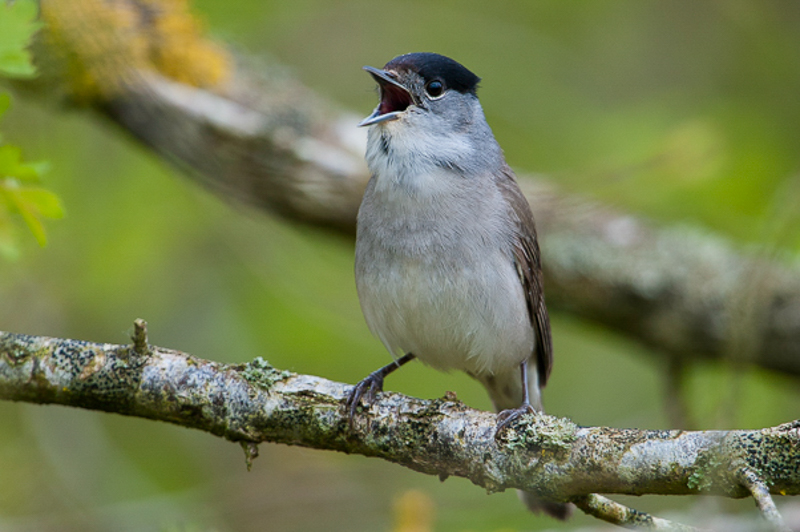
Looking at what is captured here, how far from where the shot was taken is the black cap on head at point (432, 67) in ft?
14.7

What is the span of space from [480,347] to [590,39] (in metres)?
5.45

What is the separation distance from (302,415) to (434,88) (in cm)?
215

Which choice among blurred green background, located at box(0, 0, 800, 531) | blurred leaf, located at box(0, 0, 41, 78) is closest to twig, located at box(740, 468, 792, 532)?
blurred green background, located at box(0, 0, 800, 531)

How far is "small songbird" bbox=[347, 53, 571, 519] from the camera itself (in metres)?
4.11

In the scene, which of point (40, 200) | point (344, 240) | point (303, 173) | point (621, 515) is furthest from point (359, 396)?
point (344, 240)

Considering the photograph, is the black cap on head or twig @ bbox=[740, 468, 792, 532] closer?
twig @ bbox=[740, 468, 792, 532]

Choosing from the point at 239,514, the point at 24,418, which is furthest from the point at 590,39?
the point at 24,418

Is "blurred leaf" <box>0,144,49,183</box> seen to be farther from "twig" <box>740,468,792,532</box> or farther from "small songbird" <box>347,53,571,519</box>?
"twig" <box>740,468,792,532</box>

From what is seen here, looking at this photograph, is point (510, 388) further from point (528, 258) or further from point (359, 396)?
point (359, 396)

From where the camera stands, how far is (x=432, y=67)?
14.8 ft

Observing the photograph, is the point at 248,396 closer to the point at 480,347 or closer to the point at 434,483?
the point at 480,347

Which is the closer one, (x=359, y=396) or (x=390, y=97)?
(x=359, y=396)

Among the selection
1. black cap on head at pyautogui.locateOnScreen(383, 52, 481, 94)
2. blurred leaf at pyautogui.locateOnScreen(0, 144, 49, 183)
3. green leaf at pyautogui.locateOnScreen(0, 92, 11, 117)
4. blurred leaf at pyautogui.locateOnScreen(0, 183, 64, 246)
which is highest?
black cap on head at pyautogui.locateOnScreen(383, 52, 481, 94)

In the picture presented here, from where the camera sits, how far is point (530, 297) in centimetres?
460
